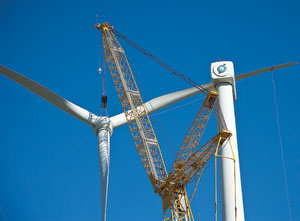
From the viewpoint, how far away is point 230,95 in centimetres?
5012

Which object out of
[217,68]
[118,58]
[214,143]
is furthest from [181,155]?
[118,58]

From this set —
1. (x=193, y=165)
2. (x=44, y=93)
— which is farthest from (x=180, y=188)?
(x=44, y=93)

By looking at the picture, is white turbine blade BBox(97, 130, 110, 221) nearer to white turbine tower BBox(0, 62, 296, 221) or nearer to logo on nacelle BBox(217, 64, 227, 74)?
white turbine tower BBox(0, 62, 296, 221)

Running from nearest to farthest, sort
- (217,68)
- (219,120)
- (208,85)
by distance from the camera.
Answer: (219,120), (217,68), (208,85)

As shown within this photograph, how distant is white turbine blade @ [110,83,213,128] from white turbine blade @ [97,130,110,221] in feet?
5.31

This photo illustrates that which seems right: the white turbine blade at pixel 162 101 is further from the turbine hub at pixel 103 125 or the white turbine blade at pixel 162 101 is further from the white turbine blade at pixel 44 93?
the white turbine blade at pixel 44 93

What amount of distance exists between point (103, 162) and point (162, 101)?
342 inches

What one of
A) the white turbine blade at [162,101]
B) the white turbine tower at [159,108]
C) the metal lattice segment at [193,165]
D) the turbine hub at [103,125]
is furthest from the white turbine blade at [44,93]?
the metal lattice segment at [193,165]

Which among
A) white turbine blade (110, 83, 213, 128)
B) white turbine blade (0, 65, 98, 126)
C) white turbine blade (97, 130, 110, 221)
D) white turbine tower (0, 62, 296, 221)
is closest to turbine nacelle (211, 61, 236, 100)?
white turbine tower (0, 62, 296, 221)

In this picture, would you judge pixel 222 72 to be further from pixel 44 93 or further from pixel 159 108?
pixel 44 93

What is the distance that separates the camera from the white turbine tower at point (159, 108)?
150 feet

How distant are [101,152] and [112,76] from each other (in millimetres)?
7647

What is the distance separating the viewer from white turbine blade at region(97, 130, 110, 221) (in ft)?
160

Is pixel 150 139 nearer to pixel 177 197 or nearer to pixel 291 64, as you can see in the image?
pixel 177 197
